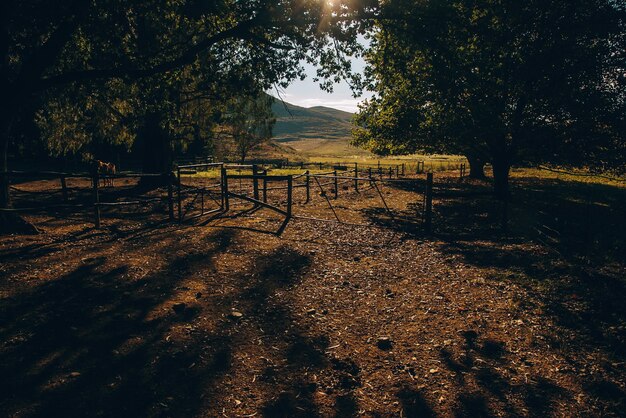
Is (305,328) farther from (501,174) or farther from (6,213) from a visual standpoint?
(501,174)

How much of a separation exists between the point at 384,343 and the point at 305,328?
1289 millimetres

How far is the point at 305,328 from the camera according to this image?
5.79 meters

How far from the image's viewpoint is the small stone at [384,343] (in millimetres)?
5286

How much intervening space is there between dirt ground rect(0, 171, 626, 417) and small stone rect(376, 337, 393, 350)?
24 millimetres

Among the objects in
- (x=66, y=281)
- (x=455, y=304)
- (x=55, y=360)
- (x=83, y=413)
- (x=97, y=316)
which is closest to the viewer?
(x=83, y=413)

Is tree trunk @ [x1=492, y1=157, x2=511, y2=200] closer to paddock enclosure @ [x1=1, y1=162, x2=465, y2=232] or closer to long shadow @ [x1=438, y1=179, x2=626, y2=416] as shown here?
long shadow @ [x1=438, y1=179, x2=626, y2=416]

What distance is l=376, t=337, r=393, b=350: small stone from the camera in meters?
5.29

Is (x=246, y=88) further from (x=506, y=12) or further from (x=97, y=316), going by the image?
(x=506, y=12)

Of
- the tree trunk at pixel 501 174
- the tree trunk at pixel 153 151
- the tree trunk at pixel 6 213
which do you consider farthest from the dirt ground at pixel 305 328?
the tree trunk at pixel 153 151

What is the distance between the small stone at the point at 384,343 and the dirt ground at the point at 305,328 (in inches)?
1.0

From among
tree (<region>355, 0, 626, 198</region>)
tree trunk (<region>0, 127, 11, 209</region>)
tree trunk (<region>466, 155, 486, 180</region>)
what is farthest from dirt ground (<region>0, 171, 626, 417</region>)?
tree trunk (<region>466, 155, 486, 180</region>)

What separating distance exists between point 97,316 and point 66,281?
2.03 m

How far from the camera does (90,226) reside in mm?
11781

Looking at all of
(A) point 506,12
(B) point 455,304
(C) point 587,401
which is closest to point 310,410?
(C) point 587,401
